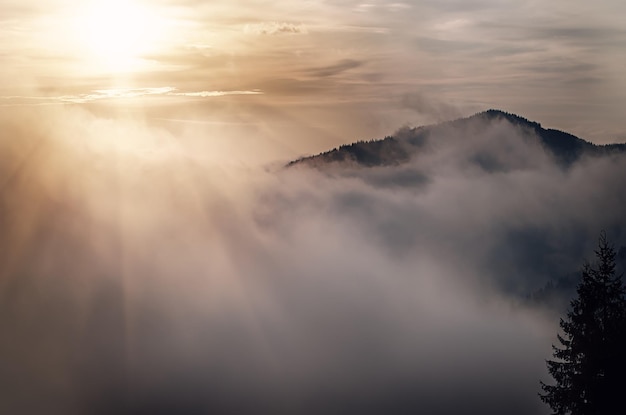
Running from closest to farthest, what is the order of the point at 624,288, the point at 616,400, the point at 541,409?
the point at 616,400, the point at 624,288, the point at 541,409

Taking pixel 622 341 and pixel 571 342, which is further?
pixel 571 342

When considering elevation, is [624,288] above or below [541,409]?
above

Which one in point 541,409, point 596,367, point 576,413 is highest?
point 596,367

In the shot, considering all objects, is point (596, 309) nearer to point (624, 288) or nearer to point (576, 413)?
point (624, 288)

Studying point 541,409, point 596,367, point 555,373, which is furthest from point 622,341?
point 541,409

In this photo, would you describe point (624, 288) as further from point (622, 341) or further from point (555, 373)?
point (555, 373)

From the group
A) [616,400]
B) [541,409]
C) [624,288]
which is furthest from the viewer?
[541,409]
